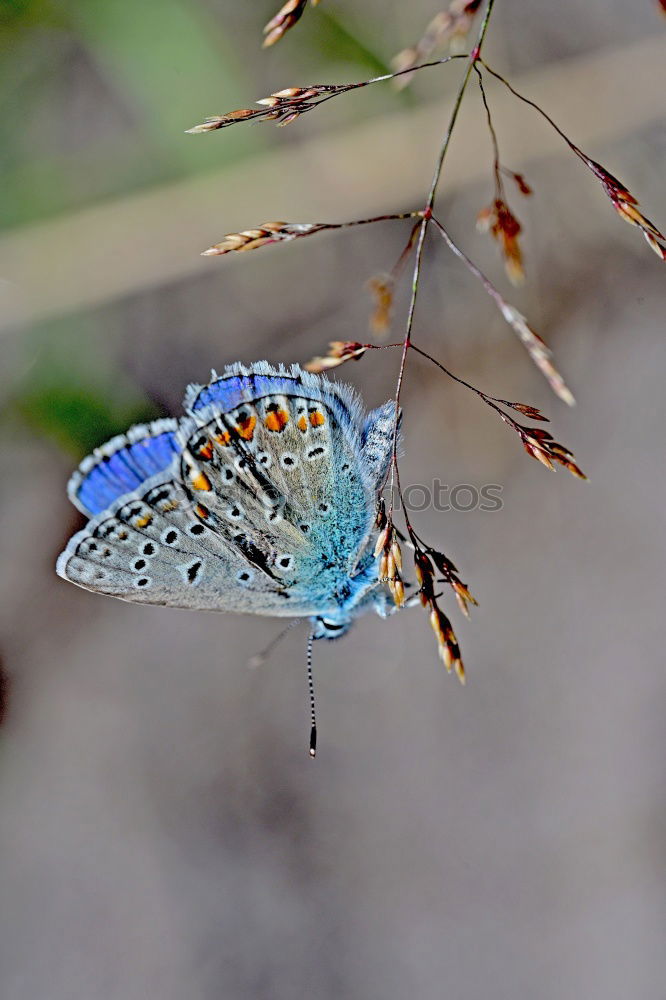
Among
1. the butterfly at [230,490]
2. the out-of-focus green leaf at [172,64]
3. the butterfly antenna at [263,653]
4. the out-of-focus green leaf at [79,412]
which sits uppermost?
the out-of-focus green leaf at [172,64]

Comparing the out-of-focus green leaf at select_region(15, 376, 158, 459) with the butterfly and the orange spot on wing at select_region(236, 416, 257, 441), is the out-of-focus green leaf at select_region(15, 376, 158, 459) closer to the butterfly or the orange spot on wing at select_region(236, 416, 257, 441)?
the butterfly

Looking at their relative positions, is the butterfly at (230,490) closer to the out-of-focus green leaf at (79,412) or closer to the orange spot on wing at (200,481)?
the orange spot on wing at (200,481)

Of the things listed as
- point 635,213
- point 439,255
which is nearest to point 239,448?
point 635,213

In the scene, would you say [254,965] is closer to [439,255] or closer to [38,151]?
[439,255]

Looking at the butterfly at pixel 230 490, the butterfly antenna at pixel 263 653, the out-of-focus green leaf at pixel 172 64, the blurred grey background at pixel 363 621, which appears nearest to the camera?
the butterfly at pixel 230 490

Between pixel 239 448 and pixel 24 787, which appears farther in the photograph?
pixel 24 787

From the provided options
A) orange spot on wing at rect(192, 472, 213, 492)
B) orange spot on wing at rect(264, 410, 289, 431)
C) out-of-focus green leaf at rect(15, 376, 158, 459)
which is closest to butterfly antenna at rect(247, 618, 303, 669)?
out-of-focus green leaf at rect(15, 376, 158, 459)

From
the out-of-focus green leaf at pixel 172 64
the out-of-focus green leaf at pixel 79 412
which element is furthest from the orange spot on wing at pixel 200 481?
the out-of-focus green leaf at pixel 172 64

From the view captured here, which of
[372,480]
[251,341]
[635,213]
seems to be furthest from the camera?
[251,341]
